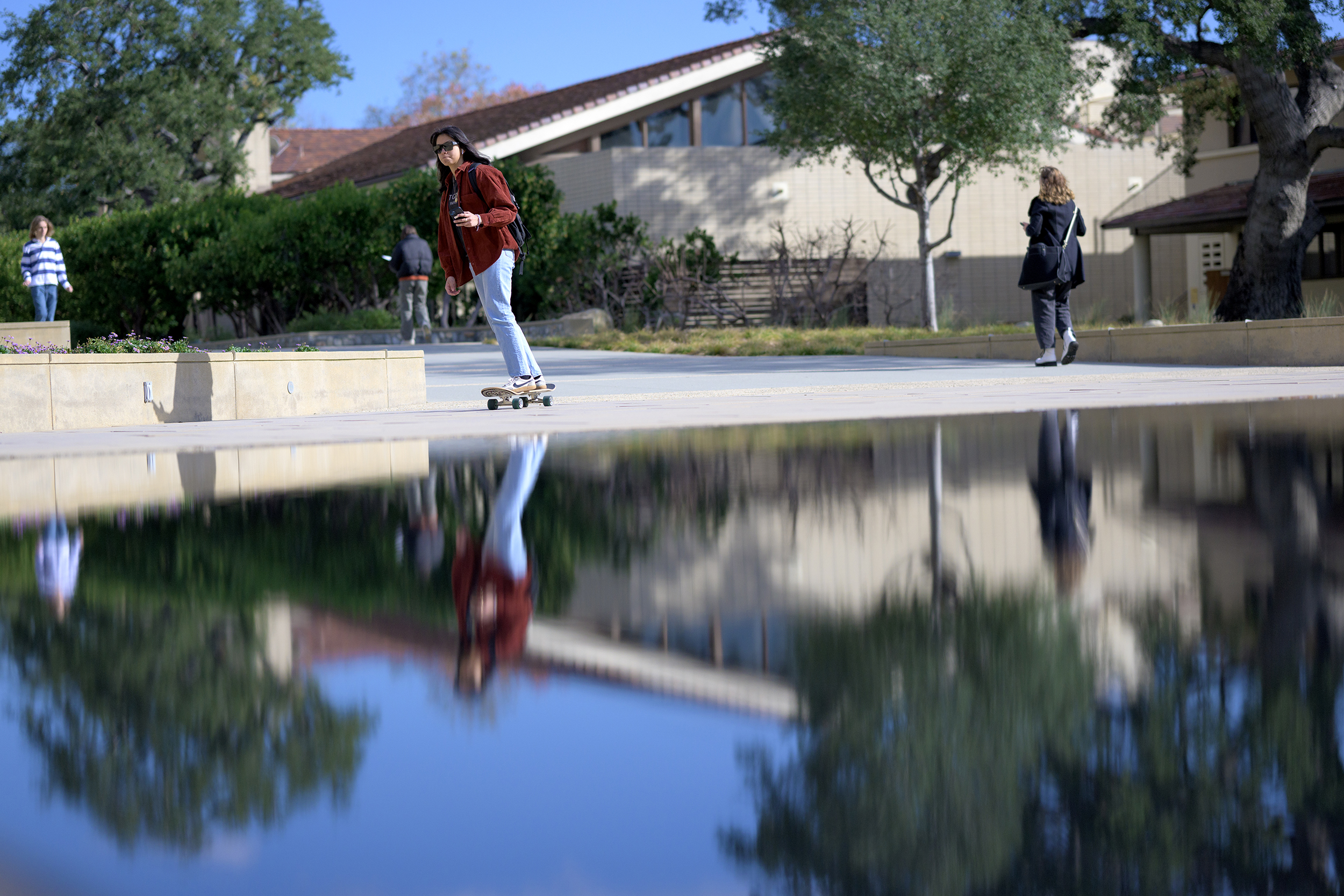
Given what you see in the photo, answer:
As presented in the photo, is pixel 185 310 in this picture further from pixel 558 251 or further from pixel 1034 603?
pixel 1034 603

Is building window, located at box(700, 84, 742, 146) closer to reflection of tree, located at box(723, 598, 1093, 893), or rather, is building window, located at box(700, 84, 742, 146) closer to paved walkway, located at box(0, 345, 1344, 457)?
paved walkway, located at box(0, 345, 1344, 457)

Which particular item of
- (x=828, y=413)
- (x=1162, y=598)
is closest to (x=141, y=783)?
(x=1162, y=598)

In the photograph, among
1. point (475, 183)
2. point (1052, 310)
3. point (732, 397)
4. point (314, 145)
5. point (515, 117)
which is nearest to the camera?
point (475, 183)

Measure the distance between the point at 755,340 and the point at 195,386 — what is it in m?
11.3

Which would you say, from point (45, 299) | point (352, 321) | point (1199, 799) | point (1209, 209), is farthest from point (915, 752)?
point (1209, 209)

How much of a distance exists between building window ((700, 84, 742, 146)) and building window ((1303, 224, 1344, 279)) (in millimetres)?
11844

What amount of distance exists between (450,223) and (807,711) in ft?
28.7

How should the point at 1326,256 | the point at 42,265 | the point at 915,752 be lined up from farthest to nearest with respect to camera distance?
the point at 1326,256 → the point at 42,265 → the point at 915,752

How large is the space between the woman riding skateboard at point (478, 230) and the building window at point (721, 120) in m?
22.6

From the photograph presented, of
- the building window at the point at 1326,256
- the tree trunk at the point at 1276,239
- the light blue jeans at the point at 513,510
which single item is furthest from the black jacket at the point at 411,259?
the building window at the point at 1326,256

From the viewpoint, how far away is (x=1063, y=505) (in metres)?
5.39

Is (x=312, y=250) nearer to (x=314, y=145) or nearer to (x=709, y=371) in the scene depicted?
(x=709, y=371)

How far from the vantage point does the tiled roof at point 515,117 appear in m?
32.3

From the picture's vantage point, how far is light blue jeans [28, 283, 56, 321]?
68.3ft
